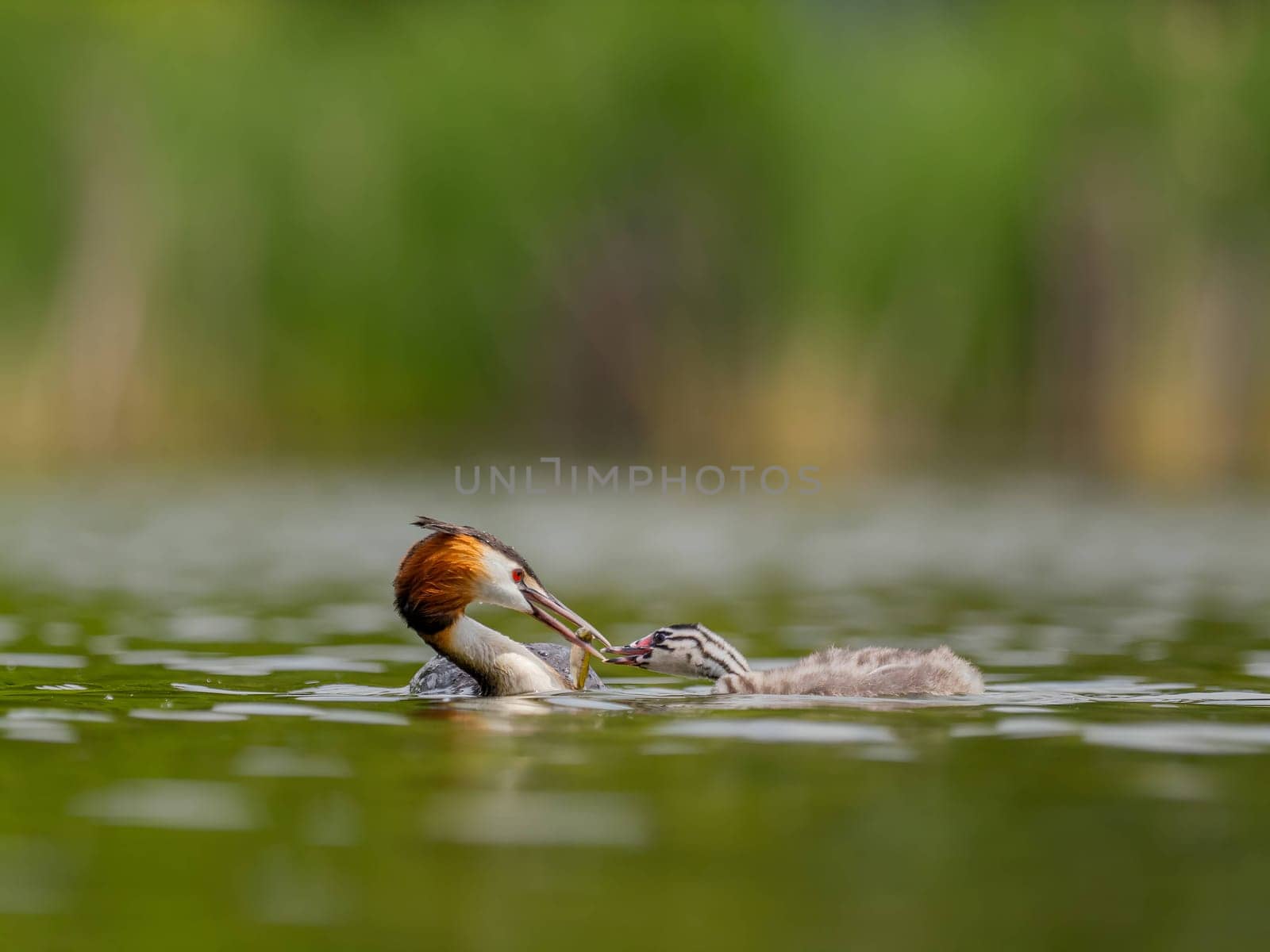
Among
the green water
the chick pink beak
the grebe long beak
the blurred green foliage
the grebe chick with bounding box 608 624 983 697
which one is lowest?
the green water

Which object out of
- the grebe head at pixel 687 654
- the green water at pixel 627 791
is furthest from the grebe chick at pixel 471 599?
the grebe head at pixel 687 654

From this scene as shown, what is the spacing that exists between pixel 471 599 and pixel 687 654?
1024mm

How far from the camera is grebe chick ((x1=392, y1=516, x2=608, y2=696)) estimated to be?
9570 mm

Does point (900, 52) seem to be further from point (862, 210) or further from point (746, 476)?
point (746, 476)

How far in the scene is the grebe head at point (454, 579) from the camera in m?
9.57

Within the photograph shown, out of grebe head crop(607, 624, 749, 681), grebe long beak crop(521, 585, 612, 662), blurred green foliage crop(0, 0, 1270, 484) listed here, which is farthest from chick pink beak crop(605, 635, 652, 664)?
blurred green foliage crop(0, 0, 1270, 484)

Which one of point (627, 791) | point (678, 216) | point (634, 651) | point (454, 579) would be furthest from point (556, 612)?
point (678, 216)

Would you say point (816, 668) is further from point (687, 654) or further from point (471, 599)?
point (471, 599)

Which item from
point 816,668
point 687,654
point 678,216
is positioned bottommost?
point 816,668

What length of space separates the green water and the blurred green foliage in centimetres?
1864

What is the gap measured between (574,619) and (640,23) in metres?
26.4

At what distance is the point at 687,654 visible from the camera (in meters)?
9.95

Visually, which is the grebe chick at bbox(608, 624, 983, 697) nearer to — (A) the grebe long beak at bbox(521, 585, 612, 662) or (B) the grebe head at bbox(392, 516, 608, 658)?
(A) the grebe long beak at bbox(521, 585, 612, 662)

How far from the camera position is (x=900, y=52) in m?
37.4
